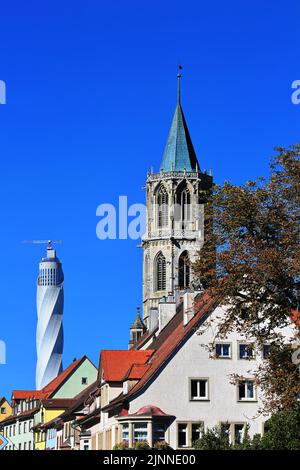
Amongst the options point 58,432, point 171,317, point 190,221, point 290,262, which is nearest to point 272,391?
point 290,262

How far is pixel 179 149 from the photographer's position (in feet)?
573

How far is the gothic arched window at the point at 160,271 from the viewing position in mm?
166125

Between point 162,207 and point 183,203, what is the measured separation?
3272 mm

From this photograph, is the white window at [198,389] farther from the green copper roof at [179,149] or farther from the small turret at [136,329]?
the green copper roof at [179,149]

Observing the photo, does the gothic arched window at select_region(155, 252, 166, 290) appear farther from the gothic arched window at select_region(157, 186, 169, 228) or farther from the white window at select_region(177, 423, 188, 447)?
the white window at select_region(177, 423, 188, 447)

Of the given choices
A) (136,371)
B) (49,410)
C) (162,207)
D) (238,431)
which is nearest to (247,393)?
(238,431)

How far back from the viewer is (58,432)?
93.5 m

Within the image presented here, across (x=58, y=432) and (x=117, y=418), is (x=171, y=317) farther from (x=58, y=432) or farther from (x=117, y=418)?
(x=58, y=432)

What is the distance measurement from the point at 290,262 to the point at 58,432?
185 feet

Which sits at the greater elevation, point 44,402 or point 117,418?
point 44,402

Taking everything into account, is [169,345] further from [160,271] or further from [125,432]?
[160,271]

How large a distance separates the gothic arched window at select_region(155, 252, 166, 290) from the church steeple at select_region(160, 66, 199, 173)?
14.4 metres

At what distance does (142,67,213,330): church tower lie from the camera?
166m
